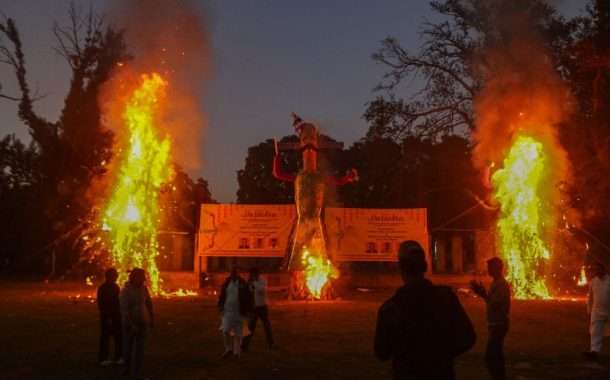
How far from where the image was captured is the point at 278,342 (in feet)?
46.6

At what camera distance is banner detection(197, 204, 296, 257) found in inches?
1073

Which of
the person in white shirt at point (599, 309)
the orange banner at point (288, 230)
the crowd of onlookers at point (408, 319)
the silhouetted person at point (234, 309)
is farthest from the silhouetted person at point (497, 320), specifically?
the orange banner at point (288, 230)

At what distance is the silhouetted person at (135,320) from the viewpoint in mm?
9781

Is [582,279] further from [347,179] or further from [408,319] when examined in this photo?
[408,319]

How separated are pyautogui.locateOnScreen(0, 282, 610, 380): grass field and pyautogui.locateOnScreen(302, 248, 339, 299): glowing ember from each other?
1.48 m

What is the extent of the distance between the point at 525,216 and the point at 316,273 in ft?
27.6

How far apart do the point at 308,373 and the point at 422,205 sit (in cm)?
2773

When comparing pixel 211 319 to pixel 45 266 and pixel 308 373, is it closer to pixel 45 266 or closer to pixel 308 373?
pixel 308 373

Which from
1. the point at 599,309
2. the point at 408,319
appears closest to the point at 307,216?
the point at 599,309

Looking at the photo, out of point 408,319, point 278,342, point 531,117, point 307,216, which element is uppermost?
point 531,117

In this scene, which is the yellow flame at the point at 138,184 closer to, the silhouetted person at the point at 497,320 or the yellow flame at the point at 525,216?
the yellow flame at the point at 525,216

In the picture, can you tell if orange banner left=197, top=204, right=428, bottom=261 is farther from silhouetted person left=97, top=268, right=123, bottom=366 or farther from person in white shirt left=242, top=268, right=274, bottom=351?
silhouetted person left=97, top=268, right=123, bottom=366

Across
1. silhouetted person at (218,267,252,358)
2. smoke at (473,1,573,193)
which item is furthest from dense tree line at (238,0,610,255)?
silhouetted person at (218,267,252,358)

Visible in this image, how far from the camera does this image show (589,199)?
2848 centimetres
